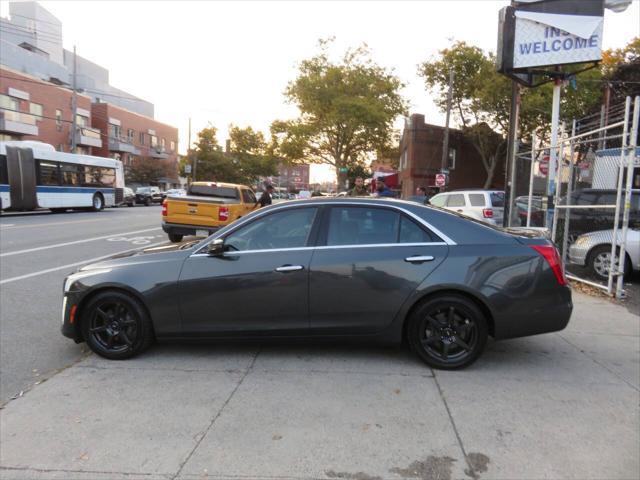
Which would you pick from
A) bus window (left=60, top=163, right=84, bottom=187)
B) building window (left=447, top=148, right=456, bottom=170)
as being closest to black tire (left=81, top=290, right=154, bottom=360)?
bus window (left=60, top=163, right=84, bottom=187)

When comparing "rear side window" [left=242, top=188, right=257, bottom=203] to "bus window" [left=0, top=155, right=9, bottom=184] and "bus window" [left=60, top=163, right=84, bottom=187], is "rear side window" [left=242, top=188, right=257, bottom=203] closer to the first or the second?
"bus window" [left=0, top=155, right=9, bottom=184]

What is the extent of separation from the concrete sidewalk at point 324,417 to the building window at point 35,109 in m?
44.9

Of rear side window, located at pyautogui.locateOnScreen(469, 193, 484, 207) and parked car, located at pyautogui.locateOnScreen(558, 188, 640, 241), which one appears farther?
rear side window, located at pyautogui.locateOnScreen(469, 193, 484, 207)

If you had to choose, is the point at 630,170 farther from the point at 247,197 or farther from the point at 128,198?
the point at 128,198

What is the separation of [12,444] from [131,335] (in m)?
1.46

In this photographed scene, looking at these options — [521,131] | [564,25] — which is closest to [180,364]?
[564,25]

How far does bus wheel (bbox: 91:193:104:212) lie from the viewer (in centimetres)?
2648

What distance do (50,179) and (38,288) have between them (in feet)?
58.5

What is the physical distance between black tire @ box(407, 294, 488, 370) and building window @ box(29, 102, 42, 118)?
46294mm

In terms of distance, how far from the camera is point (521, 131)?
28.4m

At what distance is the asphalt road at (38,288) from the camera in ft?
14.7

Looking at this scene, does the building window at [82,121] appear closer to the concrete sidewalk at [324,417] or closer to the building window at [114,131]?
the building window at [114,131]

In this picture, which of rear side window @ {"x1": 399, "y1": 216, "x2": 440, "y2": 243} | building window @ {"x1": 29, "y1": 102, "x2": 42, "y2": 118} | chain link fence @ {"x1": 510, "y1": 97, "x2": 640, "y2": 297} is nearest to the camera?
rear side window @ {"x1": 399, "y1": 216, "x2": 440, "y2": 243}

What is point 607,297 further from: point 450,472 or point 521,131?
point 521,131
